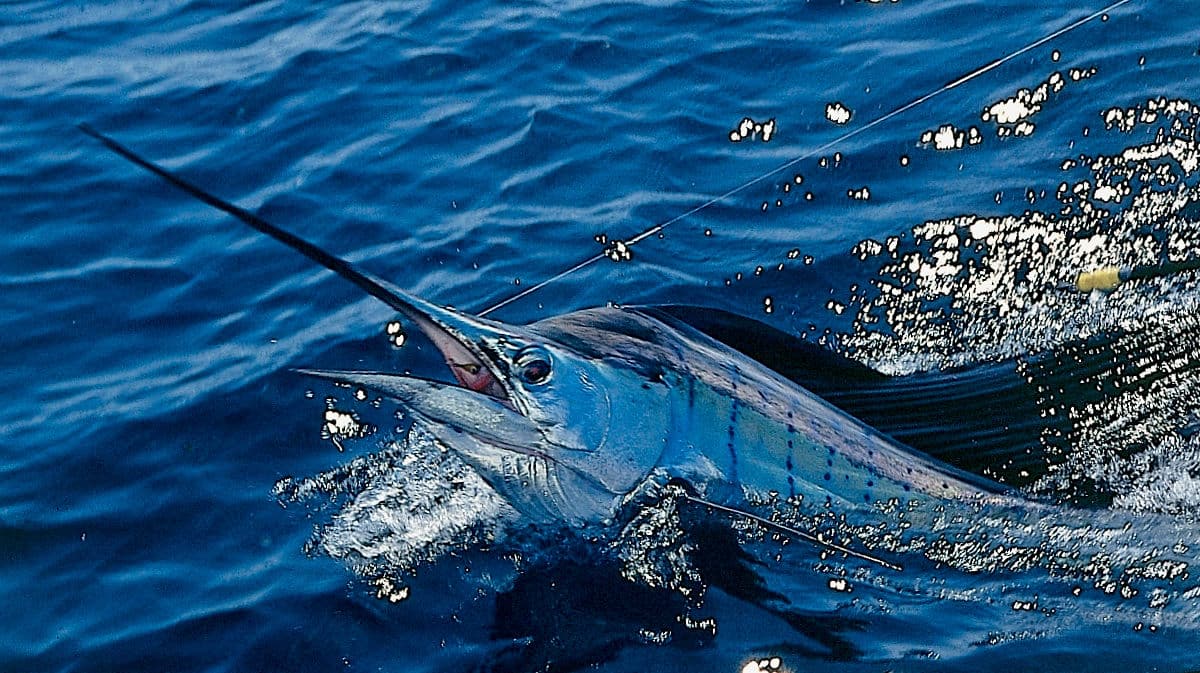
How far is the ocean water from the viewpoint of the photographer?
13.4ft

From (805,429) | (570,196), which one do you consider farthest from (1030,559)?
(570,196)

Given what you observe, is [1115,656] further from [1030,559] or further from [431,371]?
[431,371]

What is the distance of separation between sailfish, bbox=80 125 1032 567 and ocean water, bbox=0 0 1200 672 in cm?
21

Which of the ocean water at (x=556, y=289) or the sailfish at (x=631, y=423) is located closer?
the sailfish at (x=631, y=423)

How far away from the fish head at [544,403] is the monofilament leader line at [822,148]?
179cm

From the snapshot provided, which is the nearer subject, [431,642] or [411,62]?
[431,642]

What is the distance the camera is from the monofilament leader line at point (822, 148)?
19.4ft

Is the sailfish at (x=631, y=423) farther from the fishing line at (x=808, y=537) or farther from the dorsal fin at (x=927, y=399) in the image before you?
the dorsal fin at (x=927, y=399)

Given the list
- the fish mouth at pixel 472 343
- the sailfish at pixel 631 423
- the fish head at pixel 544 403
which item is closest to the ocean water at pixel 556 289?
the sailfish at pixel 631 423

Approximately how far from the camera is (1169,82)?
21.6ft

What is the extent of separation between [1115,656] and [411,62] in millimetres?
5825

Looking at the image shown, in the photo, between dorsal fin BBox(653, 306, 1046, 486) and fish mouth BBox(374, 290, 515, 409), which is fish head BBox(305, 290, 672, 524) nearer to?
fish mouth BBox(374, 290, 515, 409)

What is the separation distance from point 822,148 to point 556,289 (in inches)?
65.1

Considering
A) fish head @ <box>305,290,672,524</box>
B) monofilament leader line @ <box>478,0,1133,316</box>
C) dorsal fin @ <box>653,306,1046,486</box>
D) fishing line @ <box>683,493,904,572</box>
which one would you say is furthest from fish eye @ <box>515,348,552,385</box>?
monofilament leader line @ <box>478,0,1133,316</box>
